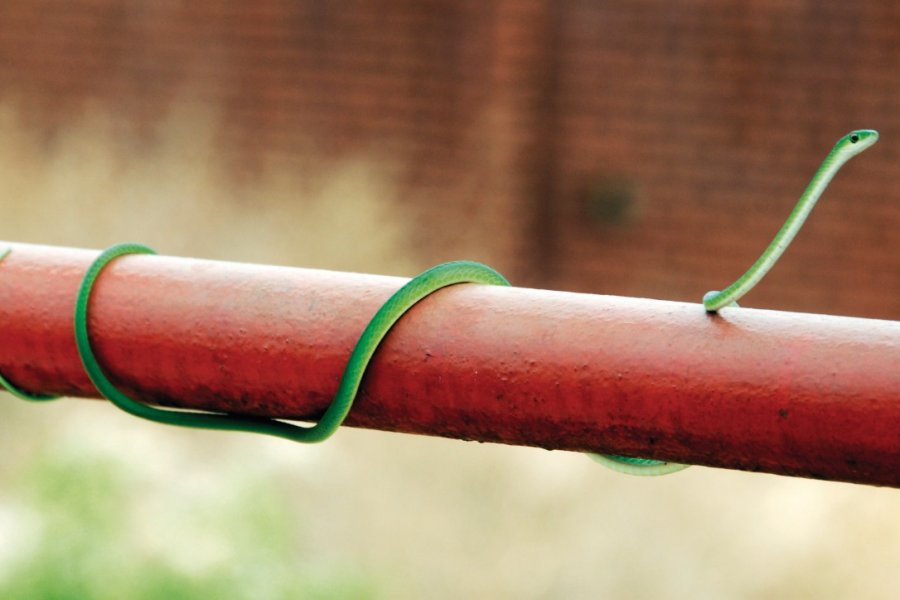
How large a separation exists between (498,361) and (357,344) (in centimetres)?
11

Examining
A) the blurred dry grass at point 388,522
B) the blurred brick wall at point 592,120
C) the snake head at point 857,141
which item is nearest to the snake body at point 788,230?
the snake head at point 857,141

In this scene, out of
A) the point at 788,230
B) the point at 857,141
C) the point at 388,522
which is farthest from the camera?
the point at 388,522

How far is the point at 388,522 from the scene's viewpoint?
3926mm

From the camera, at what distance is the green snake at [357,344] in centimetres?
96

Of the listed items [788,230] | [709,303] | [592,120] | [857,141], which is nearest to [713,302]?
[709,303]

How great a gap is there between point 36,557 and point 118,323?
1.91 meters

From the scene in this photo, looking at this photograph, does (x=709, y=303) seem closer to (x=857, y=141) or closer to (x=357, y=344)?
(x=357, y=344)

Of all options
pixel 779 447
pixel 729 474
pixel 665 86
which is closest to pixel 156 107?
pixel 665 86

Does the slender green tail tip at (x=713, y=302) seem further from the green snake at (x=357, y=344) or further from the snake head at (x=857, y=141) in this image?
the snake head at (x=857, y=141)

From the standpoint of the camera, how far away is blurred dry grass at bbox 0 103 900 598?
9.41 feet

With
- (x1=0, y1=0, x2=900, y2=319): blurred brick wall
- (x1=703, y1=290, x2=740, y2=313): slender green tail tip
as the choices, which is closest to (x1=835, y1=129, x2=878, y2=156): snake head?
(x1=703, y1=290, x2=740, y2=313): slender green tail tip

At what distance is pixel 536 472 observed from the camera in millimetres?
4062

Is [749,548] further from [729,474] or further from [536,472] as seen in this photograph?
[536,472]

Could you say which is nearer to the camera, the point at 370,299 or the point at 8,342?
the point at 370,299
